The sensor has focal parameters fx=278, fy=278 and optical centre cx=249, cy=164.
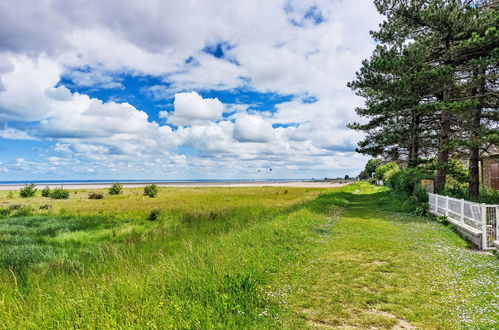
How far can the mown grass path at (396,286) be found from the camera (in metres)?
4.14

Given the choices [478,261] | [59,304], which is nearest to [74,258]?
[59,304]

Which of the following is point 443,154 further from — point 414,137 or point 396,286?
point 396,286

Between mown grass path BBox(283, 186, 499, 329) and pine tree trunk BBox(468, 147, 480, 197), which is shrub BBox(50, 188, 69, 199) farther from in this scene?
pine tree trunk BBox(468, 147, 480, 197)

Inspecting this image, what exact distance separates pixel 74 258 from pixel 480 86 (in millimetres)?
21684

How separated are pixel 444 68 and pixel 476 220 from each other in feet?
25.4

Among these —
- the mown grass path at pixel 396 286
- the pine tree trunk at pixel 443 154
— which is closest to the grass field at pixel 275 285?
the mown grass path at pixel 396 286

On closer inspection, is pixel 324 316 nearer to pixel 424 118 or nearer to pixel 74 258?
pixel 74 258

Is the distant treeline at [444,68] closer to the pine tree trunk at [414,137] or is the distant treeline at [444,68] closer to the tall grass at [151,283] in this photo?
the pine tree trunk at [414,137]

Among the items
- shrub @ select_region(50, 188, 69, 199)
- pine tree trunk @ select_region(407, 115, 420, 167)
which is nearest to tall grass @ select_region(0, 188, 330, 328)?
pine tree trunk @ select_region(407, 115, 420, 167)

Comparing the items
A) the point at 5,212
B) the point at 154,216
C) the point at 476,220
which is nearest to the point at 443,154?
the point at 476,220

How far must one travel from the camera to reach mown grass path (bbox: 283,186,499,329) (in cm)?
414

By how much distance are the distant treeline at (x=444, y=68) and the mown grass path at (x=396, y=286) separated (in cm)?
833

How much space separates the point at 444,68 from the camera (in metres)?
13.0

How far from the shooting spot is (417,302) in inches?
183
